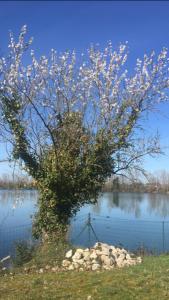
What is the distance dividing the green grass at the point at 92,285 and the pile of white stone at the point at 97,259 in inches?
34.9

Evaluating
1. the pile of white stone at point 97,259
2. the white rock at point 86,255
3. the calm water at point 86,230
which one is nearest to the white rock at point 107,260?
the pile of white stone at point 97,259

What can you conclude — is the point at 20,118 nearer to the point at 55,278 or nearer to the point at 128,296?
the point at 55,278

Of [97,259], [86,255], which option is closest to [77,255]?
[86,255]

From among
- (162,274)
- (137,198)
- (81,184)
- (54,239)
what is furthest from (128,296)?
(137,198)

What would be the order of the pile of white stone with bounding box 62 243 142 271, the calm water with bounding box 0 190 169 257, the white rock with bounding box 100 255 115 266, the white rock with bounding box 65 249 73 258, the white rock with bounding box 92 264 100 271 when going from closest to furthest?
the white rock with bounding box 92 264 100 271 < the pile of white stone with bounding box 62 243 142 271 < the white rock with bounding box 100 255 115 266 < the white rock with bounding box 65 249 73 258 < the calm water with bounding box 0 190 169 257

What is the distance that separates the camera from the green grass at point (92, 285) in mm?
8062

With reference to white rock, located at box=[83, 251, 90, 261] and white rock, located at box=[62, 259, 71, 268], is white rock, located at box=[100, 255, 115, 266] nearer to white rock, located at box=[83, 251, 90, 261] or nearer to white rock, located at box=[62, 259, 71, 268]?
white rock, located at box=[83, 251, 90, 261]

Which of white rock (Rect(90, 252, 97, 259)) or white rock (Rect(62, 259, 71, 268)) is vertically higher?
white rock (Rect(90, 252, 97, 259))

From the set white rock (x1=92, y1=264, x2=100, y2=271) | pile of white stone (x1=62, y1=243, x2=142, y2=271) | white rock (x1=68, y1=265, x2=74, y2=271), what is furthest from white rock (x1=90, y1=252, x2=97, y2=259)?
white rock (x1=68, y1=265, x2=74, y2=271)

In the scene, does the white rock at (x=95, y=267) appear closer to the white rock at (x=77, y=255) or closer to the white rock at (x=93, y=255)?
the white rock at (x=93, y=255)

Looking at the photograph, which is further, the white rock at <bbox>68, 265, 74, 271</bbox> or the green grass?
the white rock at <bbox>68, 265, 74, 271</bbox>

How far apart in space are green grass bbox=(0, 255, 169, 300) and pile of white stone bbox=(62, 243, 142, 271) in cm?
89

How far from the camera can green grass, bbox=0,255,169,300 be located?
806cm

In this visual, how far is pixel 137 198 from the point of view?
5722 cm
